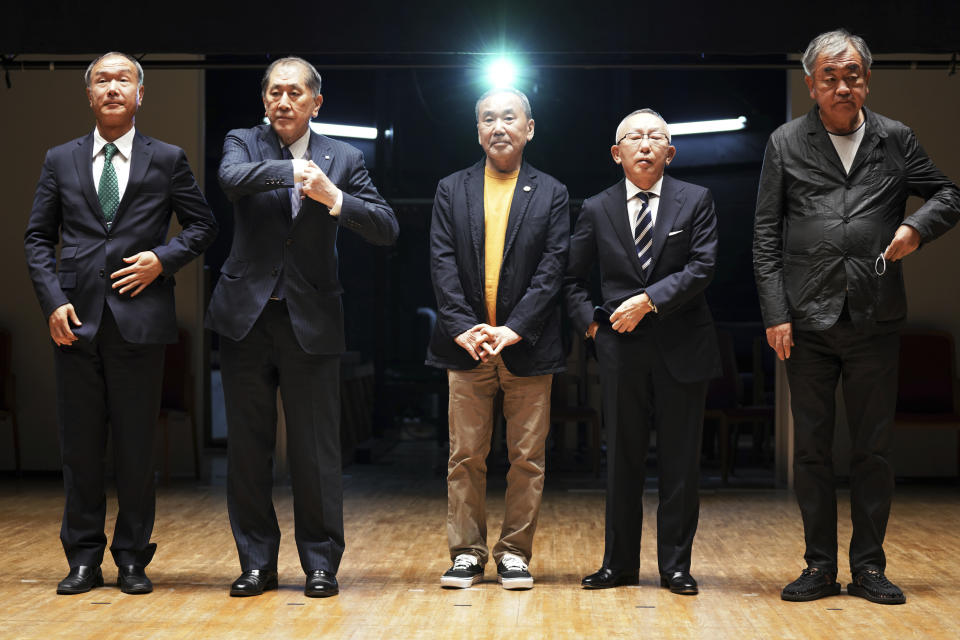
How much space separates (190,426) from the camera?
6.08 m

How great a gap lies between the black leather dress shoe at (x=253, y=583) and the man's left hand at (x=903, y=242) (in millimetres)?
2075

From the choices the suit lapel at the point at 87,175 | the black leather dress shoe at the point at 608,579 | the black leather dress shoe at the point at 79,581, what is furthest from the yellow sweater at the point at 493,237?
the black leather dress shoe at the point at 79,581

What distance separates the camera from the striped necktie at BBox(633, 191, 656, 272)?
3.11m

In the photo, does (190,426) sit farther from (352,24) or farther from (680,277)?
(680,277)

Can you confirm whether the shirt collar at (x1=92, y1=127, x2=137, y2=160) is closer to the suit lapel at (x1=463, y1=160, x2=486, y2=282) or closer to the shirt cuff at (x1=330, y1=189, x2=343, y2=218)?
the shirt cuff at (x1=330, y1=189, x2=343, y2=218)

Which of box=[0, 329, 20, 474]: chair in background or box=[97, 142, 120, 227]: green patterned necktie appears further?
box=[0, 329, 20, 474]: chair in background

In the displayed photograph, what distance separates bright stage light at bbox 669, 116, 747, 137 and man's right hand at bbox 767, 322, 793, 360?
763cm

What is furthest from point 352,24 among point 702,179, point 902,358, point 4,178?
point 702,179

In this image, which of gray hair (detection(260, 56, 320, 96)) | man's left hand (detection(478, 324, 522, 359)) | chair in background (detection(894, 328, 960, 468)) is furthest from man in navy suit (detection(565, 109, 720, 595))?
chair in background (detection(894, 328, 960, 468))

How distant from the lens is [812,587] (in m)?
2.88

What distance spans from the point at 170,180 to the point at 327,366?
0.77 meters

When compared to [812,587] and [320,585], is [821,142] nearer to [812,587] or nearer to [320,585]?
[812,587]

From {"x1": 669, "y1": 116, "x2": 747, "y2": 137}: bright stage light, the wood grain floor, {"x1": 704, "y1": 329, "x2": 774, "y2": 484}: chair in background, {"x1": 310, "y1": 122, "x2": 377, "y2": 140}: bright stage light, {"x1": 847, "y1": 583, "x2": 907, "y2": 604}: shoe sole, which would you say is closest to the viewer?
the wood grain floor

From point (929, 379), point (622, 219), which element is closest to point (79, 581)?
point (622, 219)
